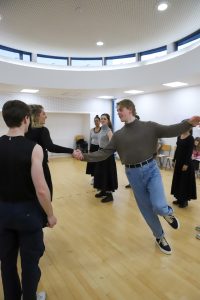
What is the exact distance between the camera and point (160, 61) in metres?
6.69

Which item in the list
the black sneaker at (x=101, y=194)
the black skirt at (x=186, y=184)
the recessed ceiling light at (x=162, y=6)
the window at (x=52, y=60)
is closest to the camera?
the black skirt at (x=186, y=184)

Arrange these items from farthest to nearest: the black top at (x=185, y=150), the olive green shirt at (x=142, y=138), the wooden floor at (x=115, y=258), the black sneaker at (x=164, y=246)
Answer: the black top at (x=185, y=150), the black sneaker at (x=164, y=246), the olive green shirt at (x=142, y=138), the wooden floor at (x=115, y=258)

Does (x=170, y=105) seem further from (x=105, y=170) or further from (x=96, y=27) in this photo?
(x=105, y=170)

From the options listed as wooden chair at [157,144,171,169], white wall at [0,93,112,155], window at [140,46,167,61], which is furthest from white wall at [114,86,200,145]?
white wall at [0,93,112,155]

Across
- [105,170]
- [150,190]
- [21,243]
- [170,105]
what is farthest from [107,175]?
[170,105]

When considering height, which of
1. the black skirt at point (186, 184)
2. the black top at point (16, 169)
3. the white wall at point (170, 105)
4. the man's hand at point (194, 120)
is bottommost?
the black skirt at point (186, 184)

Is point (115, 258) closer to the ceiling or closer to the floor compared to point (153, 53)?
closer to the floor

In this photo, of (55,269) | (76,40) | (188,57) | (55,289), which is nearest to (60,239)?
(55,269)

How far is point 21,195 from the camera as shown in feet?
4.52

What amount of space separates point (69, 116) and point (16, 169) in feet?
29.5

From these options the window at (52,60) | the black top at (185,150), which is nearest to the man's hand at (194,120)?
the black top at (185,150)

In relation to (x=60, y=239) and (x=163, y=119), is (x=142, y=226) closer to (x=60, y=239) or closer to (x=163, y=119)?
(x=60, y=239)

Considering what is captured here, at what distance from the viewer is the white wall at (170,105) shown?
7219 mm

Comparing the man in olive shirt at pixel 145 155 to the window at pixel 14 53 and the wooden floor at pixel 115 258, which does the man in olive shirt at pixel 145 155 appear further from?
the window at pixel 14 53
